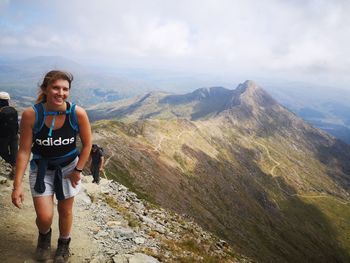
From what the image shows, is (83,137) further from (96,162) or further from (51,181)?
(96,162)

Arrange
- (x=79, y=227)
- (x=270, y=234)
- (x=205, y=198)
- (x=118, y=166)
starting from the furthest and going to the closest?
(x=270, y=234) < (x=205, y=198) < (x=118, y=166) < (x=79, y=227)

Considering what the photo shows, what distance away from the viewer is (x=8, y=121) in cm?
1547

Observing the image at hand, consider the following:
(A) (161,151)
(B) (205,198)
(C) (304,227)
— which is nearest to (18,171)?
(B) (205,198)

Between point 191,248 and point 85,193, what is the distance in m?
7.61

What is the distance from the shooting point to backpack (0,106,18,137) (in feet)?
49.8

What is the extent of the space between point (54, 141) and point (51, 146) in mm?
163

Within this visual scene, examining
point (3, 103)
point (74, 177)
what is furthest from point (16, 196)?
point (3, 103)

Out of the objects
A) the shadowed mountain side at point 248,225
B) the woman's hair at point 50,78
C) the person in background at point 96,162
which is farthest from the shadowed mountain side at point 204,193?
the woman's hair at point 50,78

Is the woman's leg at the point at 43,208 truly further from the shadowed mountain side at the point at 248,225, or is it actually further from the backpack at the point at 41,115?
the shadowed mountain side at the point at 248,225

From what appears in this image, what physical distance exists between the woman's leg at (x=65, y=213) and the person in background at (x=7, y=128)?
783 cm

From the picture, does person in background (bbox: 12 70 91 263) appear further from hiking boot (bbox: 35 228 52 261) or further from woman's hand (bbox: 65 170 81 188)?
hiking boot (bbox: 35 228 52 261)

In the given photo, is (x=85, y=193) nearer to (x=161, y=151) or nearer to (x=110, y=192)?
(x=110, y=192)

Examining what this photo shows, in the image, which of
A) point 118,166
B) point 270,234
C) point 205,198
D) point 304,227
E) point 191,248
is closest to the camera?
point 191,248

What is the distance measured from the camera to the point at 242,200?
545 feet
